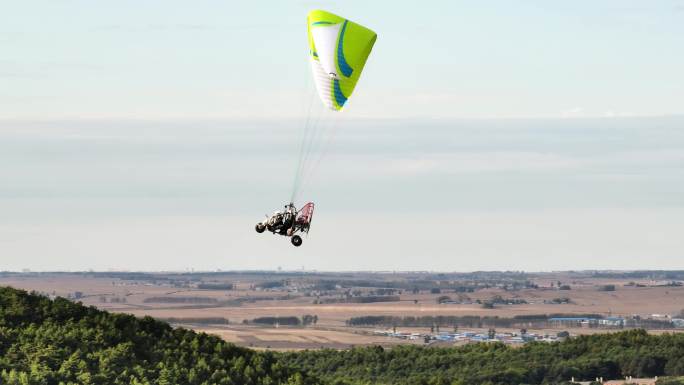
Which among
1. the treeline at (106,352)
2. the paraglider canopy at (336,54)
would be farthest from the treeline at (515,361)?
the paraglider canopy at (336,54)

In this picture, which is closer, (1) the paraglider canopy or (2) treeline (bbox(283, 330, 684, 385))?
(1) the paraglider canopy

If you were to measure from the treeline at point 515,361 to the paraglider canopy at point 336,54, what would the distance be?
57.1 meters

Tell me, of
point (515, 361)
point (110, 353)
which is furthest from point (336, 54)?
point (515, 361)

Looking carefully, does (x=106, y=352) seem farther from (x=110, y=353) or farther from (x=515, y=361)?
(x=515, y=361)

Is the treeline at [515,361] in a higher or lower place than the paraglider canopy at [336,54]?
lower

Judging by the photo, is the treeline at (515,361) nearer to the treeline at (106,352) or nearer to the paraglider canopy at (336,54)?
the treeline at (106,352)

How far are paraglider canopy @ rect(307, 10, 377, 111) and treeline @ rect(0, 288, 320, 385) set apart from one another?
51.5 feet

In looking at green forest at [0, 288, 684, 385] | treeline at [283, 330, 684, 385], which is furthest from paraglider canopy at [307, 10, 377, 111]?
treeline at [283, 330, 684, 385]

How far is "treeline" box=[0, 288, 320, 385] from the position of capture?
70.4 meters

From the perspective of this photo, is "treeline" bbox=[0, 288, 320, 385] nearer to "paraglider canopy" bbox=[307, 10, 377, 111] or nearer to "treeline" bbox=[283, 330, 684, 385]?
"paraglider canopy" bbox=[307, 10, 377, 111]

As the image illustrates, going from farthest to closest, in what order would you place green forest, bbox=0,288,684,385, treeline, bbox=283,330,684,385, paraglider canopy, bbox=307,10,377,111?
treeline, bbox=283,330,684,385 < paraglider canopy, bbox=307,10,377,111 < green forest, bbox=0,288,684,385

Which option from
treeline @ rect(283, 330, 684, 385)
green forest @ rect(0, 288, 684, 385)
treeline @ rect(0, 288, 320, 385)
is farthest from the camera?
treeline @ rect(283, 330, 684, 385)

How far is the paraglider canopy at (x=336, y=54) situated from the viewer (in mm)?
75062

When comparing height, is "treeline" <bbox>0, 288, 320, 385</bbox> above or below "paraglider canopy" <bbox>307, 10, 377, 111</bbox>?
below
